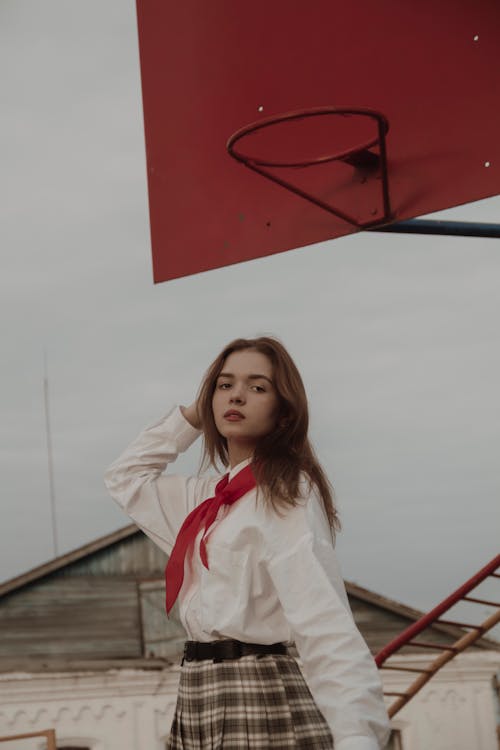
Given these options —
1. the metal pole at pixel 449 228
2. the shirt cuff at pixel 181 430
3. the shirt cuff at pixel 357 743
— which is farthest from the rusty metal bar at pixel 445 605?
the shirt cuff at pixel 357 743

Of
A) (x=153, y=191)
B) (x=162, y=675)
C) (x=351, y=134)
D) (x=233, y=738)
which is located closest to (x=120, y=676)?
(x=162, y=675)

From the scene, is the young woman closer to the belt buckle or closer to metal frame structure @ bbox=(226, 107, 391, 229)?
the belt buckle

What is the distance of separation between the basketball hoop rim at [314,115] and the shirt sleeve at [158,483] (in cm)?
102

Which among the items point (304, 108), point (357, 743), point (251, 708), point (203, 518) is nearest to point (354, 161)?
point (304, 108)

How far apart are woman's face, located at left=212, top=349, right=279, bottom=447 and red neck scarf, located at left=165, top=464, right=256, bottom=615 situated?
0.34 ft

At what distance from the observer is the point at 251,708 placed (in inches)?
115

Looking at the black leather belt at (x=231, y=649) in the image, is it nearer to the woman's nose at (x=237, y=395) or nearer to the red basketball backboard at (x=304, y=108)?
the woman's nose at (x=237, y=395)

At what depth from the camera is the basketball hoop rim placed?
3.93 meters

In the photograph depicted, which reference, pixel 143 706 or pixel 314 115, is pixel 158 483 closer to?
pixel 314 115

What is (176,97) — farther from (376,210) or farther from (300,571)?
(300,571)

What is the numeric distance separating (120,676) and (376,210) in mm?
10893

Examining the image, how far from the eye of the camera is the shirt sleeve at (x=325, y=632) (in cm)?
269

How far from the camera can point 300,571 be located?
288cm

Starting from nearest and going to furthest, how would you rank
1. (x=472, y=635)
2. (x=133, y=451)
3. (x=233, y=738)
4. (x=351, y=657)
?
(x=351, y=657) < (x=233, y=738) < (x=133, y=451) < (x=472, y=635)
